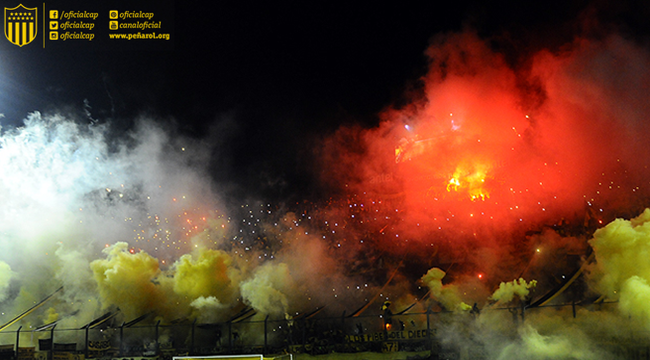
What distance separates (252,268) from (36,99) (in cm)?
1180

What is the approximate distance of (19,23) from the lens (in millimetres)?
16688

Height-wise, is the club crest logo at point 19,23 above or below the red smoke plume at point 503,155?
above

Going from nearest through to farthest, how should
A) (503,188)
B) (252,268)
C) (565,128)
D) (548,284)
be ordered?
(548,284), (565,128), (503,188), (252,268)

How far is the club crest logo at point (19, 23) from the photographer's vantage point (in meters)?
16.6

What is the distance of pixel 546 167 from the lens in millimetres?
18234

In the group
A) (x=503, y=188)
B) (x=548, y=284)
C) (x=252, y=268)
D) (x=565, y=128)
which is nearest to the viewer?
(x=548, y=284)

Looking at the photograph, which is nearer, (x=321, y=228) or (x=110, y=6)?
(x=110, y=6)

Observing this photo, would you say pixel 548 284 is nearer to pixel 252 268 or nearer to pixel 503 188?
pixel 503 188

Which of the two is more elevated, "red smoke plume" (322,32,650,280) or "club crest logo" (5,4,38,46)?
"club crest logo" (5,4,38,46)

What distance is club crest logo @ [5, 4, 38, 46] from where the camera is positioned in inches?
652

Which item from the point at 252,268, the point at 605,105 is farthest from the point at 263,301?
the point at 605,105

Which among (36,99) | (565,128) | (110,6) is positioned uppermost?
(110,6)

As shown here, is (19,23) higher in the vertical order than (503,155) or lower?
higher

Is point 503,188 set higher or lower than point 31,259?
higher
